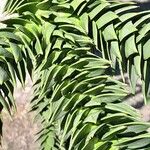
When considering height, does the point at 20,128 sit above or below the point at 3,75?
below

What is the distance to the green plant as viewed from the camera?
70 cm

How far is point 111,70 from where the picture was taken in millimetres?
812

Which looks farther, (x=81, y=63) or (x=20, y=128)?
(x=20, y=128)

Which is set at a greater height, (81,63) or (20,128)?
(81,63)

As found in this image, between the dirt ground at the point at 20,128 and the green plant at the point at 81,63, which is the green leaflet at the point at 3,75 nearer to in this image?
the green plant at the point at 81,63

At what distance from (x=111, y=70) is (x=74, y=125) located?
155 millimetres

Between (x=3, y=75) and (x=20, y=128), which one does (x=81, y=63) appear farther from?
(x=20, y=128)

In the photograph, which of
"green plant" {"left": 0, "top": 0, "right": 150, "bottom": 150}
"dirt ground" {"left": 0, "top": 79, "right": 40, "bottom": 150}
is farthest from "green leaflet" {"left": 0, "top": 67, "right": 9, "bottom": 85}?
"dirt ground" {"left": 0, "top": 79, "right": 40, "bottom": 150}

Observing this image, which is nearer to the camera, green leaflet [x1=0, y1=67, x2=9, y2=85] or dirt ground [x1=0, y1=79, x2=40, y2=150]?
green leaflet [x1=0, y1=67, x2=9, y2=85]

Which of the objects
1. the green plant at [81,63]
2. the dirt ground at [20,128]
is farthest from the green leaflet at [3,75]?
the dirt ground at [20,128]

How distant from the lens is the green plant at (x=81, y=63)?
700 mm

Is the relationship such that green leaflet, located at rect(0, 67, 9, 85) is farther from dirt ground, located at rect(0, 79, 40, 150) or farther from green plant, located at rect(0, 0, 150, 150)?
dirt ground, located at rect(0, 79, 40, 150)

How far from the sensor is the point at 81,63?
75 cm

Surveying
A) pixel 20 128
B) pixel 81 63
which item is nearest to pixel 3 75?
pixel 81 63
